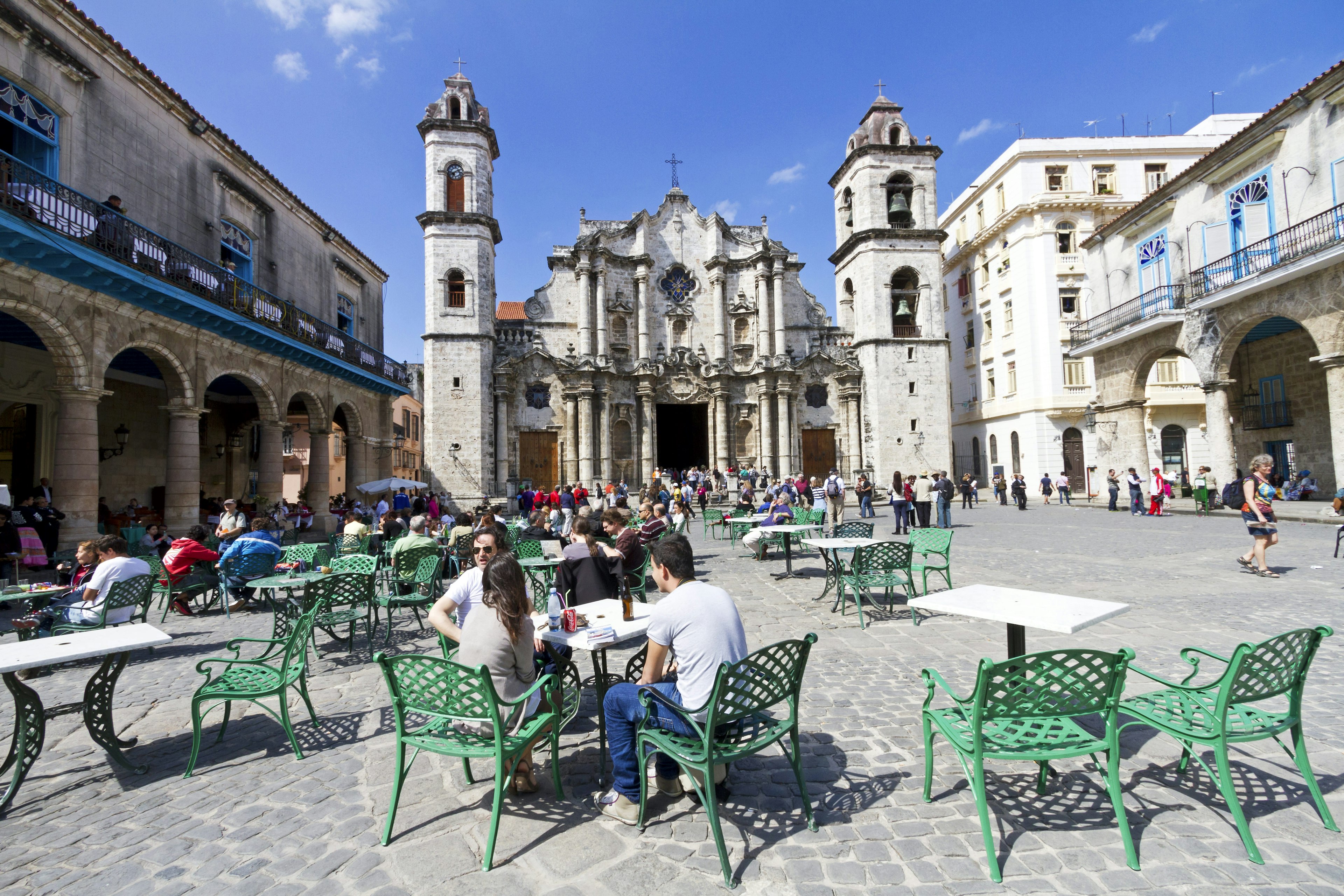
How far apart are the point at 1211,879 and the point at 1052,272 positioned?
100.0 feet

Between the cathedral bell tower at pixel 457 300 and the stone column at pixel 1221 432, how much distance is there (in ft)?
78.0

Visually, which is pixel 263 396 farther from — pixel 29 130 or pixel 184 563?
pixel 184 563

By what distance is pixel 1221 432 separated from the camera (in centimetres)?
1692

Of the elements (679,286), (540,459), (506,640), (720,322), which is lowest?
(506,640)

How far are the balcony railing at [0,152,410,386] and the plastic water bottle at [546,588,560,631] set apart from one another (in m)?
10.1

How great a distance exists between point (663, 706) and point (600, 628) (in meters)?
0.89

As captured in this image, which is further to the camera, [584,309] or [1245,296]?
[584,309]


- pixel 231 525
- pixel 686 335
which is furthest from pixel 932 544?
pixel 686 335

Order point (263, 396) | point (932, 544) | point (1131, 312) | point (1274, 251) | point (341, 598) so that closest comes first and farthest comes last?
1. point (341, 598)
2. point (932, 544)
3. point (1274, 251)
4. point (263, 396)
5. point (1131, 312)

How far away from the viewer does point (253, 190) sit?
1666 cm

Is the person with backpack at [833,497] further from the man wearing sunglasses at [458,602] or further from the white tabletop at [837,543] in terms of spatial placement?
the man wearing sunglasses at [458,602]

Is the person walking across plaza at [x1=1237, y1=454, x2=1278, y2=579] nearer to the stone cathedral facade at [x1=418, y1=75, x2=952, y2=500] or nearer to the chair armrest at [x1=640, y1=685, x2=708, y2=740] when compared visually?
the chair armrest at [x1=640, y1=685, x2=708, y2=740]

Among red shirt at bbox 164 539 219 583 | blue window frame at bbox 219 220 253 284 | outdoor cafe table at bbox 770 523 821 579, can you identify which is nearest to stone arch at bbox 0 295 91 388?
red shirt at bbox 164 539 219 583

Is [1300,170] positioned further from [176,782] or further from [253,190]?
[253,190]
